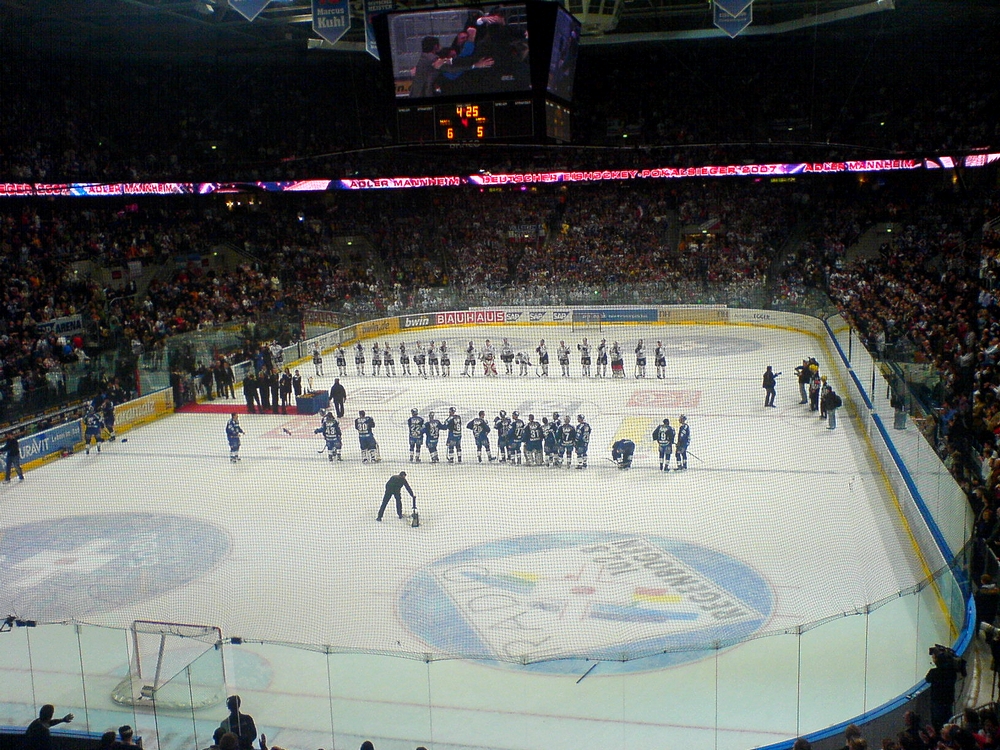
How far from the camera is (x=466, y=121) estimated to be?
1229cm

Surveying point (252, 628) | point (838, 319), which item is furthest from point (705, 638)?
point (838, 319)

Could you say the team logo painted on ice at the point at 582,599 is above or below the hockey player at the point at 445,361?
below

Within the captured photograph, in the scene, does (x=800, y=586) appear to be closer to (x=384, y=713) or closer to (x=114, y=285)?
(x=384, y=713)

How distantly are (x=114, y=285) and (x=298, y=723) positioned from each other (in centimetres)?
2125

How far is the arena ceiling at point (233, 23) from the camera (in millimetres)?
21641

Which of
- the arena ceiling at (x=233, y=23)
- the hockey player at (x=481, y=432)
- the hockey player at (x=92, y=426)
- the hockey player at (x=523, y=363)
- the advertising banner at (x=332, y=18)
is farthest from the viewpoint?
the arena ceiling at (x=233, y=23)

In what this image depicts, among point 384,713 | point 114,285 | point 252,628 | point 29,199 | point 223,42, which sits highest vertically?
point 223,42

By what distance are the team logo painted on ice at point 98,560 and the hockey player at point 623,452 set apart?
5.52 m

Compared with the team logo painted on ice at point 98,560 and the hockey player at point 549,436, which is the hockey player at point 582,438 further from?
the team logo painted on ice at point 98,560

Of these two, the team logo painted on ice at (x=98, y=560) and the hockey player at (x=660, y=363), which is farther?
the hockey player at (x=660, y=363)

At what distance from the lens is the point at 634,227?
3241 centimetres

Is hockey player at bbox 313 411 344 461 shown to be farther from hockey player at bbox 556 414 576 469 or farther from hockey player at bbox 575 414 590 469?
hockey player at bbox 575 414 590 469

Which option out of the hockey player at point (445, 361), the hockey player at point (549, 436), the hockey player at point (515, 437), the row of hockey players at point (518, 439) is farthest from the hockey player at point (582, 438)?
the hockey player at point (445, 361)

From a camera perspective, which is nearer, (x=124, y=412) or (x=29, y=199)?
(x=124, y=412)
